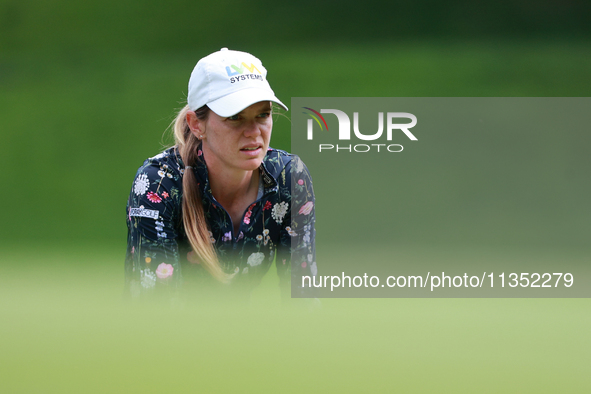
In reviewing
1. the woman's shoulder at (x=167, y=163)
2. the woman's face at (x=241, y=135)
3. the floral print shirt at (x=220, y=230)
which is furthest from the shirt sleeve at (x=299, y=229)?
the woman's shoulder at (x=167, y=163)

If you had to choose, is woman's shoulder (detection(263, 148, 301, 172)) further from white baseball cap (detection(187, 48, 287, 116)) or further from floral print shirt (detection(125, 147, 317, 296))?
white baseball cap (detection(187, 48, 287, 116))

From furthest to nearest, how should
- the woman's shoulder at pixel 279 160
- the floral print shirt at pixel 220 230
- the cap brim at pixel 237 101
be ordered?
the woman's shoulder at pixel 279 160, the floral print shirt at pixel 220 230, the cap brim at pixel 237 101

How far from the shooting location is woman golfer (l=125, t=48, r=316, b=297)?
1479 mm

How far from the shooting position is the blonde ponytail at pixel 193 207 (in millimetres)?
1580

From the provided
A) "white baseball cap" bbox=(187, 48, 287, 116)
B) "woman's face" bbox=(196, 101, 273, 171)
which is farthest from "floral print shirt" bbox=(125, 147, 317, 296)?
"white baseball cap" bbox=(187, 48, 287, 116)

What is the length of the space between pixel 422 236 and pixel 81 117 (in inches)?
120

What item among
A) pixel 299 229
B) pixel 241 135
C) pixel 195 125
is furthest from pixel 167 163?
pixel 299 229

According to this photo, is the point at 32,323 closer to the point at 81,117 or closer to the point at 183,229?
the point at 183,229

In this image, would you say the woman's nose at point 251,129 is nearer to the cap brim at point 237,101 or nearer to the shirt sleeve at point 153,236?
the cap brim at point 237,101

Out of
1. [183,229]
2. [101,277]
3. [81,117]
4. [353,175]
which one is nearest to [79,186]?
[81,117]

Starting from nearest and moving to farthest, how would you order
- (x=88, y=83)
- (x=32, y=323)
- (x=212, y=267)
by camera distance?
(x=32, y=323) → (x=212, y=267) → (x=88, y=83)

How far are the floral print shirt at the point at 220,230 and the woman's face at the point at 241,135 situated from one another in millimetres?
112

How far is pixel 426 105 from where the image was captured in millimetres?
4824

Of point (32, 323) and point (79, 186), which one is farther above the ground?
point (79, 186)
